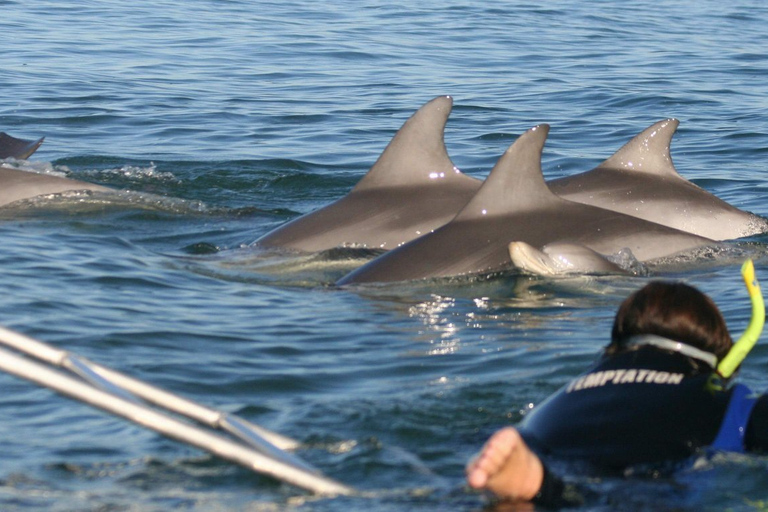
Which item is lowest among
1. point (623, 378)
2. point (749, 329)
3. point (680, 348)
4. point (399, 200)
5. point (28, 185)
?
point (28, 185)

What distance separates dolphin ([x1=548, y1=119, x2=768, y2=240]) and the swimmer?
Result: 213 inches

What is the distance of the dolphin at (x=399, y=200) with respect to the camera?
984 centimetres

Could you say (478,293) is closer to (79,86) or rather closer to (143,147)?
(143,147)

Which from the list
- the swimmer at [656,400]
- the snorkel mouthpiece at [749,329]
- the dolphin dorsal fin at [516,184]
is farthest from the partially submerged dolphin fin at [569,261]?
the snorkel mouthpiece at [749,329]

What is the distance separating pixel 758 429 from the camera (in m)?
4.77

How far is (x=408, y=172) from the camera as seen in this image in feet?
33.4

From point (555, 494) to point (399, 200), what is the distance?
19.0 feet

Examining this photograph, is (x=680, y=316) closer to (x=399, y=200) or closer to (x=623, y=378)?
(x=623, y=378)

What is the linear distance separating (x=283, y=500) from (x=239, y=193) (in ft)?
26.0

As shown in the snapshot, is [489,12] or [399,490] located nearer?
[399,490]

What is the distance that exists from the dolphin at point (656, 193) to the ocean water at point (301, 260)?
25.0 inches

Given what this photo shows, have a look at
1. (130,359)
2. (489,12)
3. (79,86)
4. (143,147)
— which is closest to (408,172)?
(130,359)

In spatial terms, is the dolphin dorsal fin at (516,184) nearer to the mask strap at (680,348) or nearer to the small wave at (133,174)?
the mask strap at (680,348)

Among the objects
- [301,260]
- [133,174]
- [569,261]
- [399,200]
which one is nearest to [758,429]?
[569,261]
